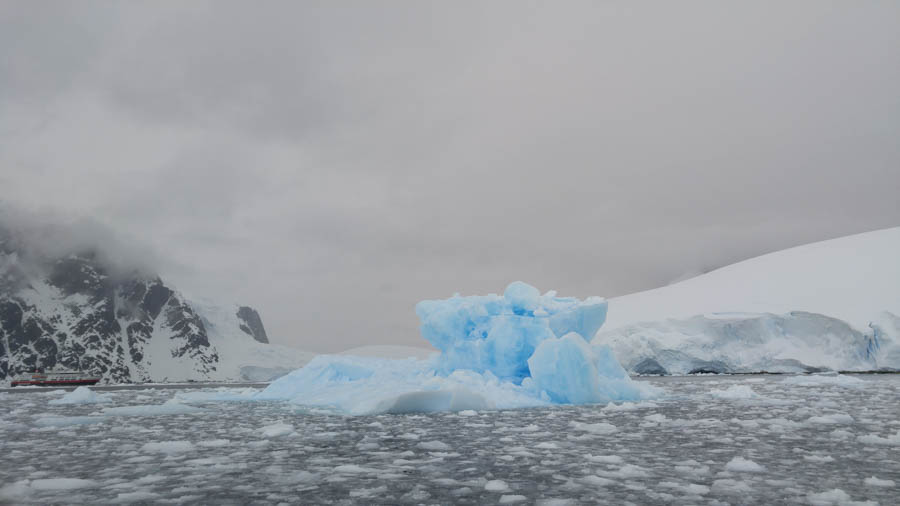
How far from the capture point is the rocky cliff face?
110 m

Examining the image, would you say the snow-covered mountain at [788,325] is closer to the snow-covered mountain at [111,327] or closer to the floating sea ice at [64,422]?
the floating sea ice at [64,422]

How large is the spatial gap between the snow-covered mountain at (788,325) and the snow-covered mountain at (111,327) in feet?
247

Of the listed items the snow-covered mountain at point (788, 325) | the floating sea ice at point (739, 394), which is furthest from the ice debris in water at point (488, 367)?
the snow-covered mountain at point (788, 325)

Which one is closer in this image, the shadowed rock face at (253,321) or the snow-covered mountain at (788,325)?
the snow-covered mountain at (788,325)

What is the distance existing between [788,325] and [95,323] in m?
132

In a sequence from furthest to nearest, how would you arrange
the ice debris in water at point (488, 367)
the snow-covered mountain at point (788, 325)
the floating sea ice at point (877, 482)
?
1. the snow-covered mountain at point (788, 325)
2. the ice debris in water at point (488, 367)
3. the floating sea ice at point (877, 482)

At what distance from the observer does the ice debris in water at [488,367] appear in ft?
42.4

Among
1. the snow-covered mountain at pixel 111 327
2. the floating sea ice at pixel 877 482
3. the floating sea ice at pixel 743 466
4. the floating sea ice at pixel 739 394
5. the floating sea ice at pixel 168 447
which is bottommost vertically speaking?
the floating sea ice at pixel 739 394

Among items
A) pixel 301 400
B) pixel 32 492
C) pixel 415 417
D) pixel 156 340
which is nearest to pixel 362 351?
pixel 156 340

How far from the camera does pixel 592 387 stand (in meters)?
14.3

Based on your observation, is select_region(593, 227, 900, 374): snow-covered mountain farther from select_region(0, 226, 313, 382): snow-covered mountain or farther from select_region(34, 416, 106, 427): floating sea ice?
select_region(0, 226, 313, 382): snow-covered mountain

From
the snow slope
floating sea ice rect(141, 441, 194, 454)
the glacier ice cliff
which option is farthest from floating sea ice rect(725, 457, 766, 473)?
the snow slope

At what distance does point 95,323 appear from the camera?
122 meters

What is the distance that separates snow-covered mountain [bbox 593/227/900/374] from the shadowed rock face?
136m
